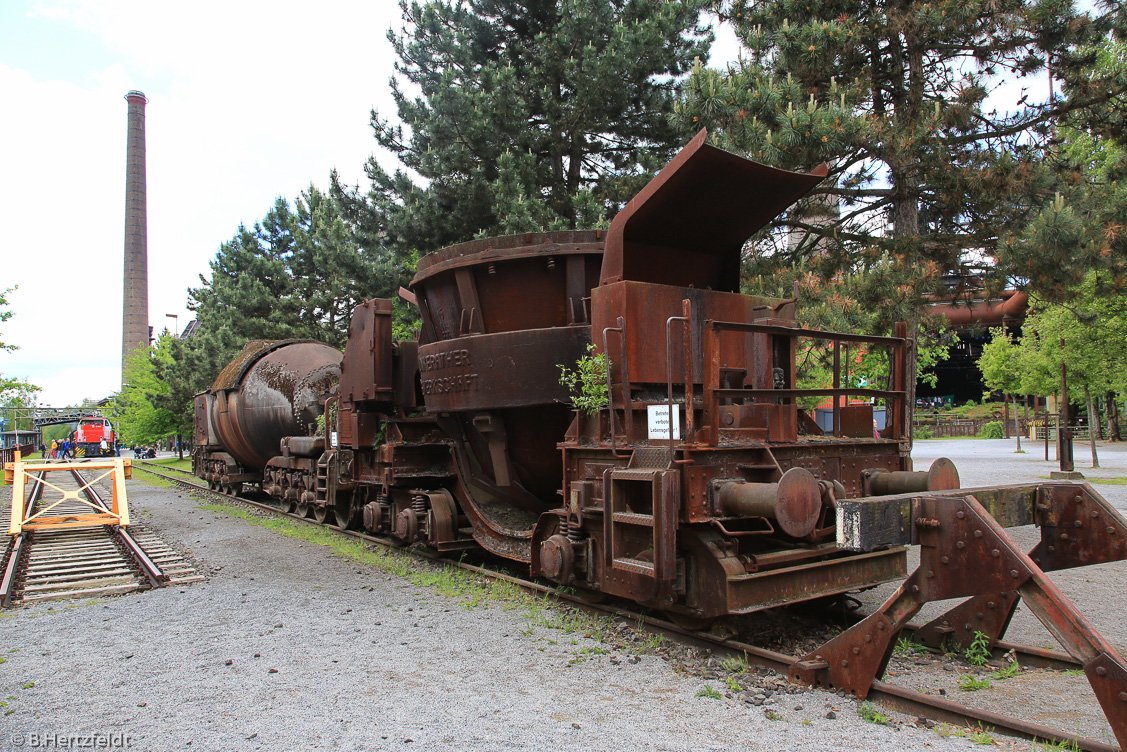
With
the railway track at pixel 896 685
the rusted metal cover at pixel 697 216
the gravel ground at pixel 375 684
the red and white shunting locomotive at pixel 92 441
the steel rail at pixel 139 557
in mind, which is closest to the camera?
the railway track at pixel 896 685

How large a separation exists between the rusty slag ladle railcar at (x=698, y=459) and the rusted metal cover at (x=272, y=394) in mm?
5595

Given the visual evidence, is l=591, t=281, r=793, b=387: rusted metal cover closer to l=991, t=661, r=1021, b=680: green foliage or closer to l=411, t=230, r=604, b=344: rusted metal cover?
l=411, t=230, r=604, b=344: rusted metal cover

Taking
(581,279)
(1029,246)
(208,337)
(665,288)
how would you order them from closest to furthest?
1. (665,288)
2. (581,279)
3. (1029,246)
4. (208,337)

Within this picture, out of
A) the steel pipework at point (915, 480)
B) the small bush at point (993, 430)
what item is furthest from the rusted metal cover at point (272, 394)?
the small bush at point (993, 430)

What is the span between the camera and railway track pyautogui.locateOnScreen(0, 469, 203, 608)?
7266 millimetres

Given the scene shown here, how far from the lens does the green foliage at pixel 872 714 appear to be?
3754 mm

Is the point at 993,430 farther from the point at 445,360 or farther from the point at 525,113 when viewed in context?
the point at 445,360

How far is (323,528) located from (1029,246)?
1036cm

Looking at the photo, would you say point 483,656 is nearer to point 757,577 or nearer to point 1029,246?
point 757,577

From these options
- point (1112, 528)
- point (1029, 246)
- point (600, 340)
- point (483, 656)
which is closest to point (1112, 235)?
point (1029, 246)

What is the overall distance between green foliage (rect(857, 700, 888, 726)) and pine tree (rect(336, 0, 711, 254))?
10.5m

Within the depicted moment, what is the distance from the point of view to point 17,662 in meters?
5.00

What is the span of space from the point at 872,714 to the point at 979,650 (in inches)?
58.1

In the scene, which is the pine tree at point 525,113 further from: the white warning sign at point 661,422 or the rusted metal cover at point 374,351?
the white warning sign at point 661,422
